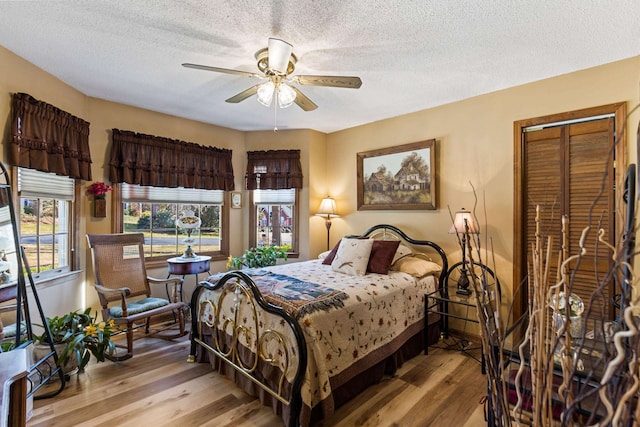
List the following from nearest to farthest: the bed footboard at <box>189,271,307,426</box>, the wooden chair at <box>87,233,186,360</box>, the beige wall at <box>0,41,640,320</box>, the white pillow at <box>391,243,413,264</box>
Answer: the bed footboard at <box>189,271,307,426</box> → the beige wall at <box>0,41,640,320</box> → the wooden chair at <box>87,233,186,360</box> → the white pillow at <box>391,243,413,264</box>

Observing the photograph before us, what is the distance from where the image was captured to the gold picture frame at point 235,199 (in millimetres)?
4578

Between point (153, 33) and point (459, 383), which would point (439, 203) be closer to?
point (459, 383)

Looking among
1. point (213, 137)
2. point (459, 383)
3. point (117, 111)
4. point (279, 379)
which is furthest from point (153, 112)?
point (459, 383)

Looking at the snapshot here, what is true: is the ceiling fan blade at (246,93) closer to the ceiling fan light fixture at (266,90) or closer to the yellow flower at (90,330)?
the ceiling fan light fixture at (266,90)

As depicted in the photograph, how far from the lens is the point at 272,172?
179 inches

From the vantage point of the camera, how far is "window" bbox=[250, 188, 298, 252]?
4.63m

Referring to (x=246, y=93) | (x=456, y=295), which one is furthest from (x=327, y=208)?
(x=246, y=93)

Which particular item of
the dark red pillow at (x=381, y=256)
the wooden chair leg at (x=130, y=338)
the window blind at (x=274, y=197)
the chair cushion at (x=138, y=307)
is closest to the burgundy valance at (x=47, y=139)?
the chair cushion at (x=138, y=307)

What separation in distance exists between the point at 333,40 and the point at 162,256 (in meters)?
3.35

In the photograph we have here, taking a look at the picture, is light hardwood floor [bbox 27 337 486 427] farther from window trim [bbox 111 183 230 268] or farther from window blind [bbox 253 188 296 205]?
window blind [bbox 253 188 296 205]

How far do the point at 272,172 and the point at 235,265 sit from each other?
1448mm

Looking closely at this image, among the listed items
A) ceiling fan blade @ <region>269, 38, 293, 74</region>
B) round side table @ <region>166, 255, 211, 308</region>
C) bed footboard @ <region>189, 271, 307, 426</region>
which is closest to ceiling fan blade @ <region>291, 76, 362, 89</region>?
ceiling fan blade @ <region>269, 38, 293, 74</region>

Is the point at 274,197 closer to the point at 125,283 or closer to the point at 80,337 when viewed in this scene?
the point at 125,283

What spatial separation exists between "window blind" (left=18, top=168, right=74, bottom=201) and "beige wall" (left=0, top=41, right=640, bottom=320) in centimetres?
29
